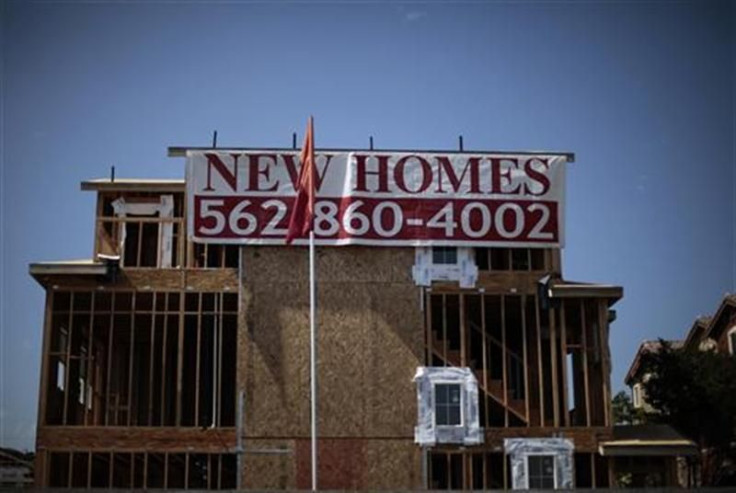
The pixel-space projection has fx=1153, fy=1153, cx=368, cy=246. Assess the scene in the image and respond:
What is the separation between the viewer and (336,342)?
36.0m

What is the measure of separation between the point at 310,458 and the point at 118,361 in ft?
35.4

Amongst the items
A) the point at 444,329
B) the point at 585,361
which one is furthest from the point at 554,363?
the point at 444,329

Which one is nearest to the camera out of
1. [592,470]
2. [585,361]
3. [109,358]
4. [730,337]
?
[592,470]

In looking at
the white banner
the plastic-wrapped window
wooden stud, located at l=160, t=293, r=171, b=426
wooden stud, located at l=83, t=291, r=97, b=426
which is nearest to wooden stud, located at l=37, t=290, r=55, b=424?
wooden stud, located at l=83, t=291, r=97, b=426

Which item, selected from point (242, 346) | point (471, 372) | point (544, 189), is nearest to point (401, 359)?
point (471, 372)

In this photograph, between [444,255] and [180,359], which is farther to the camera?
[444,255]

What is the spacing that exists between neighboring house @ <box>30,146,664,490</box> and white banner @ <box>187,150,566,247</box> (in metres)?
0.64

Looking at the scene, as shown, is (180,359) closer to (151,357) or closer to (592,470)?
(151,357)

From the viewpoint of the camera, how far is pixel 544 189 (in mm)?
37812

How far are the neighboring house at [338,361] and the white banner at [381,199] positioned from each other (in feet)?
2.11

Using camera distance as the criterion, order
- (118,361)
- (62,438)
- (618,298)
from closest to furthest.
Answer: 1. (62,438)
2. (618,298)
3. (118,361)

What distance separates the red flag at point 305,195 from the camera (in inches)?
1358

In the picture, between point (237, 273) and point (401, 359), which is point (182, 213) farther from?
point (401, 359)

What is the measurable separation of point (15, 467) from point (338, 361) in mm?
15971
